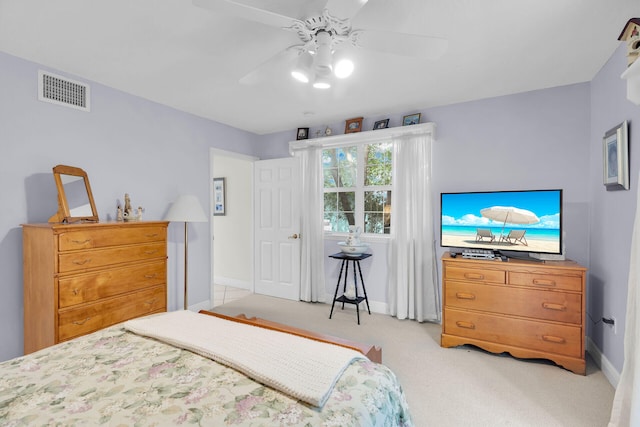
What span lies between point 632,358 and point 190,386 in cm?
211

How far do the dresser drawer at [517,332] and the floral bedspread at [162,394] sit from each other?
1.77m

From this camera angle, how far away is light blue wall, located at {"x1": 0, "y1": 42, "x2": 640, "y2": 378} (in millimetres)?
2354

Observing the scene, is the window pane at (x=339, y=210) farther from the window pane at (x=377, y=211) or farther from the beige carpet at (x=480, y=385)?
the beige carpet at (x=480, y=385)

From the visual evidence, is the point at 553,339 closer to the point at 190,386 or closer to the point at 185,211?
the point at 190,386

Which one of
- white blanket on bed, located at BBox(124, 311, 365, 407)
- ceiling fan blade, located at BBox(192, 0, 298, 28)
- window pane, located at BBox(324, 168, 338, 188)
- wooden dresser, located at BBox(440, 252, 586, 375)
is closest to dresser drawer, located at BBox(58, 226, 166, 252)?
white blanket on bed, located at BBox(124, 311, 365, 407)

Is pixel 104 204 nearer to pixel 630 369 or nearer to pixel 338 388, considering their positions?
pixel 338 388

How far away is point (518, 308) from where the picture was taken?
103 inches

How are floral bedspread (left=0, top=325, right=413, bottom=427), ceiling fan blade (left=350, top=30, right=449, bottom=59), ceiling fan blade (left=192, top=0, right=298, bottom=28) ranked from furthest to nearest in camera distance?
ceiling fan blade (left=350, top=30, right=449, bottom=59), ceiling fan blade (left=192, top=0, right=298, bottom=28), floral bedspread (left=0, top=325, right=413, bottom=427)

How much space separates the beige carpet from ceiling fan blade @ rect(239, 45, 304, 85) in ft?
7.64

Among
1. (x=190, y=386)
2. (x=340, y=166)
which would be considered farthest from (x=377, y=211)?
(x=190, y=386)

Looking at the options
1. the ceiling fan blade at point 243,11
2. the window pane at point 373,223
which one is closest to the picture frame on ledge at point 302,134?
the window pane at point 373,223

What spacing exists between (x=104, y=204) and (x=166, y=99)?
1255mm

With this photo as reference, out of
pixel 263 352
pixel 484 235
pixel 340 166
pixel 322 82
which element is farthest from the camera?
pixel 340 166

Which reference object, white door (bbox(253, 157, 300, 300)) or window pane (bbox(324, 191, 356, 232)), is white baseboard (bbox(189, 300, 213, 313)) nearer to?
white door (bbox(253, 157, 300, 300))
